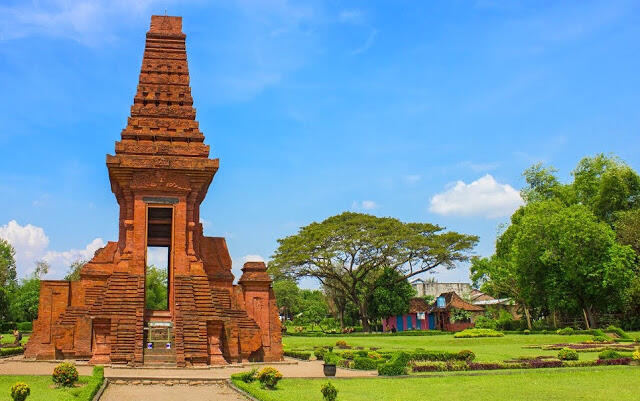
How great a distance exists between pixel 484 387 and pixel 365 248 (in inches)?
1483

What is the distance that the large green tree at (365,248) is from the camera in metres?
52.3

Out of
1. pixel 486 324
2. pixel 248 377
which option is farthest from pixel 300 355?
pixel 486 324

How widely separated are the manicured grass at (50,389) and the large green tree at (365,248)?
36.7m

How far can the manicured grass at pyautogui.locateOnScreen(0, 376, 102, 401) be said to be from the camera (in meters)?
12.9

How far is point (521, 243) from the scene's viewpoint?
143 ft

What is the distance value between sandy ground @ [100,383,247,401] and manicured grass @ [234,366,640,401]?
553mm

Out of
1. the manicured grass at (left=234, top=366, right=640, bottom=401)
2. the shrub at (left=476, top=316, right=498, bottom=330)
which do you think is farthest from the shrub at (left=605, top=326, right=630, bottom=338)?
the manicured grass at (left=234, top=366, right=640, bottom=401)

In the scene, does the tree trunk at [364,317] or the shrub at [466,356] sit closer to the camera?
the shrub at [466,356]

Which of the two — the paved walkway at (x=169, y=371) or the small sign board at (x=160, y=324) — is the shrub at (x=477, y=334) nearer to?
the paved walkway at (x=169, y=371)

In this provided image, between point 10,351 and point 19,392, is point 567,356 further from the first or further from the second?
point 10,351

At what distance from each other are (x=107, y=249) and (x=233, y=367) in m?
8.11

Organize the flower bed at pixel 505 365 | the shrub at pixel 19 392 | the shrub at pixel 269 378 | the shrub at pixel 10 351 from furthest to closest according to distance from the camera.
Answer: the shrub at pixel 10 351 → the flower bed at pixel 505 365 → the shrub at pixel 269 378 → the shrub at pixel 19 392

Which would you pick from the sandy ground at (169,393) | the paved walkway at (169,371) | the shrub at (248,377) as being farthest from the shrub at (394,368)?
the sandy ground at (169,393)

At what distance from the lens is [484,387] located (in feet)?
49.9
